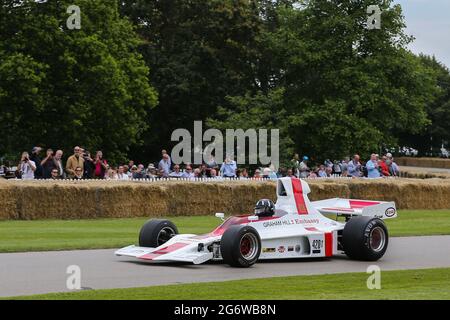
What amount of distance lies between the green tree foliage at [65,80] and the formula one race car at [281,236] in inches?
967

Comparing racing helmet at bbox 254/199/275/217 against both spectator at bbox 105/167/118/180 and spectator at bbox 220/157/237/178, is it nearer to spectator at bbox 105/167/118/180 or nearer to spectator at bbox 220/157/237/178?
spectator at bbox 105/167/118/180

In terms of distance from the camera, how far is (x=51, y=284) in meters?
11.5

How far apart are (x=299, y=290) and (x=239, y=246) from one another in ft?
8.21

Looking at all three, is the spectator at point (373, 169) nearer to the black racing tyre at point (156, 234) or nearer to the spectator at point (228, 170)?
the spectator at point (228, 170)

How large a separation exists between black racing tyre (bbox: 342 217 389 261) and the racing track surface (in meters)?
0.16

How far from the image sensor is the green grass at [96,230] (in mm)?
16359

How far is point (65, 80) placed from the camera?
42469 millimetres

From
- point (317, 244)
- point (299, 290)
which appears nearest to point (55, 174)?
point (317, 244)

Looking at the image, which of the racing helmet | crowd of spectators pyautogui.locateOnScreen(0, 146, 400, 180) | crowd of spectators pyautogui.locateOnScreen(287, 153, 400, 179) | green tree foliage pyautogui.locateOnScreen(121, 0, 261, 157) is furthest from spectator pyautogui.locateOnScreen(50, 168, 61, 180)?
green tree foliage pyautogui.locateOnScreen(121, 0, 261, 157)

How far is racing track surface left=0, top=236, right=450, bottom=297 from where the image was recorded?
38.4 ft
